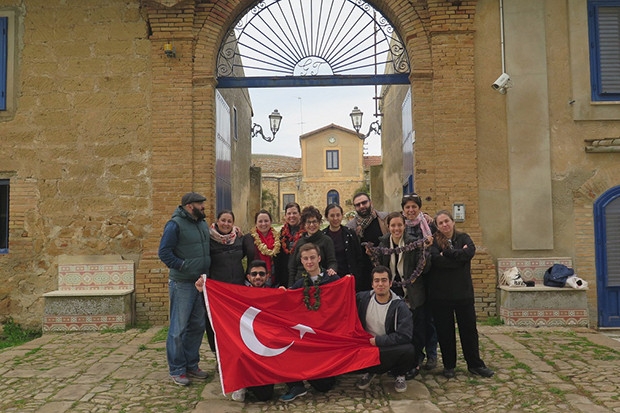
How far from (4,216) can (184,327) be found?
16.0 feet

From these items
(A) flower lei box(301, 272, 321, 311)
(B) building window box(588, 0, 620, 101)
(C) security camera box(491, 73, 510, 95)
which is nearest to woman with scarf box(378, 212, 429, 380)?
(A) flower lei box(301, 272, 321, 311)

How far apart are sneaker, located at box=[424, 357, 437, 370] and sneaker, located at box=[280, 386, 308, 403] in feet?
4.61

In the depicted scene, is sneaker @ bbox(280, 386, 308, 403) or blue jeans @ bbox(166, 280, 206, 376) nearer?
sneaker @ bbox(280, 386, 308, 403)

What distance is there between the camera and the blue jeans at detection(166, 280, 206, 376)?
15.9ft

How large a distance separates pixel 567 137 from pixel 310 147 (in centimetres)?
3432

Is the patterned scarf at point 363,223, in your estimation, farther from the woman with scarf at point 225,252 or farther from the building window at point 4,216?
the building window at point 4,216

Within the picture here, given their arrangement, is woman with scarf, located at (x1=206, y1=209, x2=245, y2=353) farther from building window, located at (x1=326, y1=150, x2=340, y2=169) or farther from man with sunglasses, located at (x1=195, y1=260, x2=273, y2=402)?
building window, located at (x1=326, y1=150, x2=340, y2=169)

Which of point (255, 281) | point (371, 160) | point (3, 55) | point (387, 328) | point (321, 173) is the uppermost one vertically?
point (371, 160)

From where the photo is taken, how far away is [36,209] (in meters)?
7.70

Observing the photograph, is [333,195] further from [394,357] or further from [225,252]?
[394,357]

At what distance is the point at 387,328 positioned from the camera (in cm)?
439

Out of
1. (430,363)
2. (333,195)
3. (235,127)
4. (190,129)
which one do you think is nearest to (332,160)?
(333,195)

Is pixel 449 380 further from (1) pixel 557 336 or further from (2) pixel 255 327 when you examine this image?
(1) pixel 557 336

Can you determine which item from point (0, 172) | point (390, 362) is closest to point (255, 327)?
point (390, 362)
